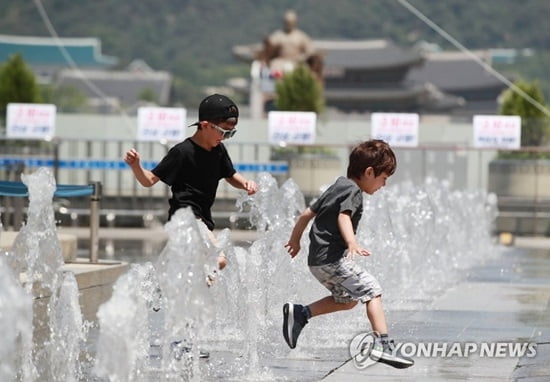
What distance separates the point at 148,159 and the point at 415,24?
160945 mm

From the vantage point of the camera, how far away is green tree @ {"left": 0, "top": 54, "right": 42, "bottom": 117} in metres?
37.3

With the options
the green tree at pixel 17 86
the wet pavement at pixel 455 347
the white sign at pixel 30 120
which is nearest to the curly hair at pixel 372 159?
the wet pavement at pixel 455 347

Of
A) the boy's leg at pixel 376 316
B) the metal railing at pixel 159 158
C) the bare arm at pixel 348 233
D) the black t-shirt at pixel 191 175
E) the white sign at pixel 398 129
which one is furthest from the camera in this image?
the white sign at pixel 398 129

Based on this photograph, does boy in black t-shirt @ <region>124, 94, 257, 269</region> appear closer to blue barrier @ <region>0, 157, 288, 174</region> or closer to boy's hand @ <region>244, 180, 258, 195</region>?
boy's hand @ <region>244, 180, 258, 195</region>

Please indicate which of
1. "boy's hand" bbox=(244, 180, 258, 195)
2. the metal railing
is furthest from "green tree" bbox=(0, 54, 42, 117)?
"boy's hand" bbox=(244, 180, 258, 195)

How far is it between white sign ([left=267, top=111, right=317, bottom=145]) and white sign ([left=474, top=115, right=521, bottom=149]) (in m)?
2.68

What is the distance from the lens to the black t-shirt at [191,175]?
8172 mm

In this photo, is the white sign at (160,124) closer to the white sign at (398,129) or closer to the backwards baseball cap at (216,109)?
the white sign at (398,129)

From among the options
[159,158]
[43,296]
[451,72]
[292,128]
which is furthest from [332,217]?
[451,72]

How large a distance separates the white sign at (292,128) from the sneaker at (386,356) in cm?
1805

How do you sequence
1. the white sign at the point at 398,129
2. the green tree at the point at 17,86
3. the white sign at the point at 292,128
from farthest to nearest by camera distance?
the green tree at the point at 17,86, the white sign at the point at 292,128, the white sign at the point at 398,129

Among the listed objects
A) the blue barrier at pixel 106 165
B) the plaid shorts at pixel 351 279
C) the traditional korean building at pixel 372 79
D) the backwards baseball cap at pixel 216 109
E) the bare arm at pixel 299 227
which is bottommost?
the plaid shorts at pixel 351 279

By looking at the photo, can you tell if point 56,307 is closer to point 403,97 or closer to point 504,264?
point 504,264

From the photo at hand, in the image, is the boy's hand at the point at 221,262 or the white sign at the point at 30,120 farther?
the white sign at the point at 30,120
